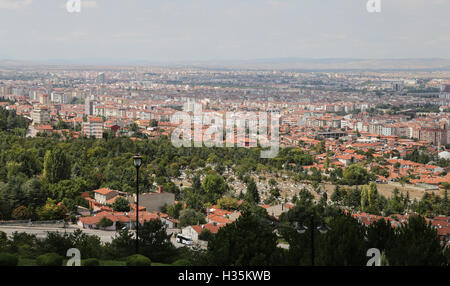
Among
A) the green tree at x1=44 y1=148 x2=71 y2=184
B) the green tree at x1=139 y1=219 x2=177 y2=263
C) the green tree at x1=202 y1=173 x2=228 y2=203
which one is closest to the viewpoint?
the green tree at x1=139 y1=219 x2=177 y2=263

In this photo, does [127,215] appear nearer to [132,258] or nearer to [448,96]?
[132,258]

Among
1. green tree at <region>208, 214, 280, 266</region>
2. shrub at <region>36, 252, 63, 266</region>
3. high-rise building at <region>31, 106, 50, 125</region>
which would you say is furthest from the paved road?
high-rise building at <region>31, 106, 50, 125</region>

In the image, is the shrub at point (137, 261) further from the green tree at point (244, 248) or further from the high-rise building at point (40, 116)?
the high-rise building at point (40, 116)

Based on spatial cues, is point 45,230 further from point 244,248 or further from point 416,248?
point 416,248

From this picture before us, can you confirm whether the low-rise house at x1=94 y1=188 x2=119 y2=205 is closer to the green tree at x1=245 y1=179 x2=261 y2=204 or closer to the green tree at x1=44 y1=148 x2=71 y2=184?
the green tree at x1=44 y1=148 x2=71 y2=184

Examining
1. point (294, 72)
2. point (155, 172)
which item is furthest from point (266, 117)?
point (294, 72)

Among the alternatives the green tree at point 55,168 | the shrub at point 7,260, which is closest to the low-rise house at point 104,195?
the green tree at point 55,168

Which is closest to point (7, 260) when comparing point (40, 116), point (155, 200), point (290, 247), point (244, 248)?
point (244, 248)

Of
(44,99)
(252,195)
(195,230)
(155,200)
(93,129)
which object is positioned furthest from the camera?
(44,99)

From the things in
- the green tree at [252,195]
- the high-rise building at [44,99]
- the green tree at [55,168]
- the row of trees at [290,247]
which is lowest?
the green tree at [252,195]
